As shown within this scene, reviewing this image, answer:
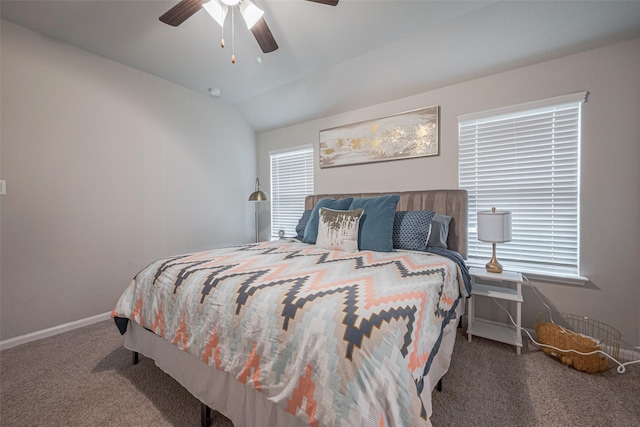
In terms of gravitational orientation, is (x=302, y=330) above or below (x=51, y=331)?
above

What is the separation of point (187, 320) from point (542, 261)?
278 centimetres

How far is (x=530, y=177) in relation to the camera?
2.28 meters

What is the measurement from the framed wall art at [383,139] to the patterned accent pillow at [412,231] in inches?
32.3

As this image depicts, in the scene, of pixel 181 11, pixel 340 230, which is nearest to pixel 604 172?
pixel 340 230

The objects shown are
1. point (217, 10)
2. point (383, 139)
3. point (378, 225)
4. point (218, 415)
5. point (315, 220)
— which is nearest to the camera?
point (218, 415)

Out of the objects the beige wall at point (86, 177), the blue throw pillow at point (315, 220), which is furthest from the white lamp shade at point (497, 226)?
the beige wall at point (86, 177)

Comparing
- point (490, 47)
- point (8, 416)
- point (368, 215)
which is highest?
point (490, 47)

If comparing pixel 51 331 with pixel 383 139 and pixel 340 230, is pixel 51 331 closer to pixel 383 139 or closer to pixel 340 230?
pixel 340 230

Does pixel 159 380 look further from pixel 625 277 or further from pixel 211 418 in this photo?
pixel 625 277

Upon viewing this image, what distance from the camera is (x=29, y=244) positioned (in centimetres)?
222

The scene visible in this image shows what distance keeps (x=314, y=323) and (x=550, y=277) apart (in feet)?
7.58

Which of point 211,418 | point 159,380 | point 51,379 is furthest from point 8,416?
point 211,418

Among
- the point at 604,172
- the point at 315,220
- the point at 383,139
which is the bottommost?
the point at 315,220

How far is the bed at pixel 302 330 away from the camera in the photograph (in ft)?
2.72
